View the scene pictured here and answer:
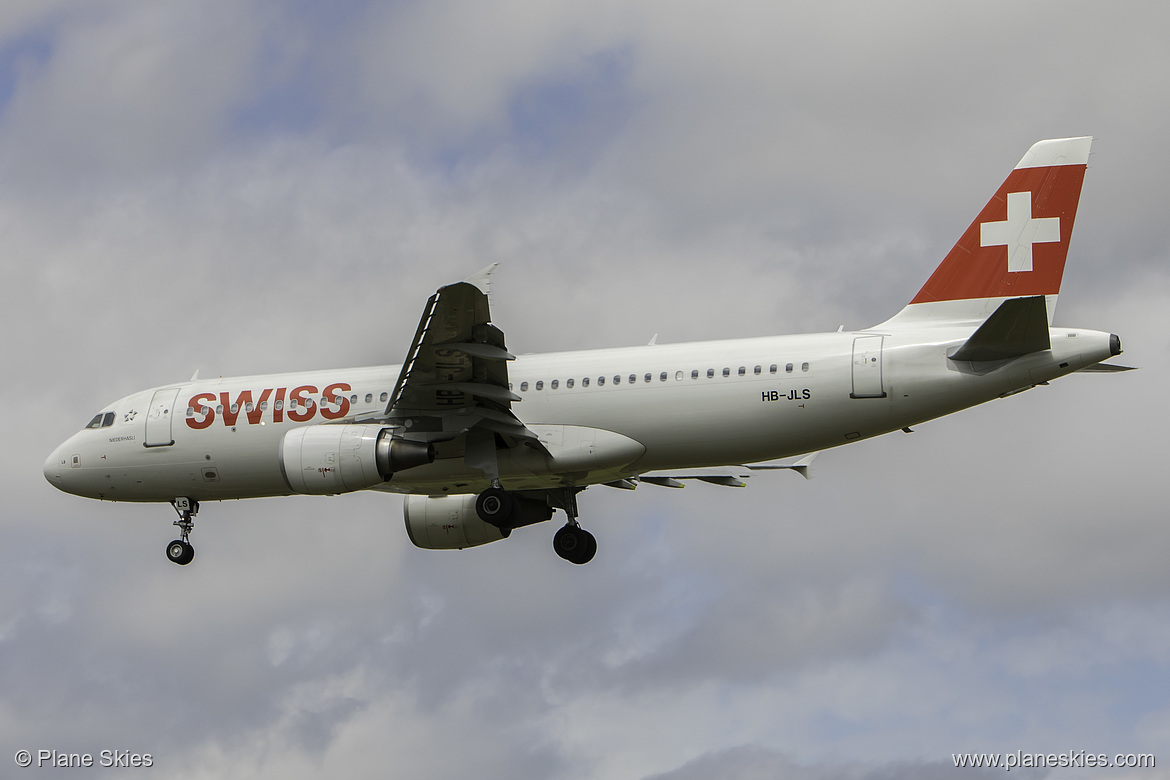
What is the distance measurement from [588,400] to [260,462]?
7259 millimetres

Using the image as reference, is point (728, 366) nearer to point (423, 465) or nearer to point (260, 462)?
point (423, 465)

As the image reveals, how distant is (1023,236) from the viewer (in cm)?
2686

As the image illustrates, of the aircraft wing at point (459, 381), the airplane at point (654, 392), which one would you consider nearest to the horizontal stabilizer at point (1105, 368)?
the airplane at point (654, 392)

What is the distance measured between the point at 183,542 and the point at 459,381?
8.68 metres

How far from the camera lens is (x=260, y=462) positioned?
29484 millimetres

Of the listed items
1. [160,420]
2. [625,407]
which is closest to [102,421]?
[160,420]

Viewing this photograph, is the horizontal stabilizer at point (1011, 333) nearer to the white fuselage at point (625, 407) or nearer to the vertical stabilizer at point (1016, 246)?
the white fuselage at point (625, 407)

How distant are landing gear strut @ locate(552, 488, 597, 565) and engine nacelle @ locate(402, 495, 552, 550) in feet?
4.57

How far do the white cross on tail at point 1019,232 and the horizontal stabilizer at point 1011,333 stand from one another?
256 cm

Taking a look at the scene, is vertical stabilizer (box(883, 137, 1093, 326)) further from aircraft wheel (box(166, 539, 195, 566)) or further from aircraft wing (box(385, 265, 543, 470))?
aircraft wheel (box(166, 539, 195, 566))

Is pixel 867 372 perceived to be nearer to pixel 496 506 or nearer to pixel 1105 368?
pixel 1105 368

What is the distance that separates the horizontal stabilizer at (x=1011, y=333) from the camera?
24.1 meters

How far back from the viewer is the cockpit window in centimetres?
3126

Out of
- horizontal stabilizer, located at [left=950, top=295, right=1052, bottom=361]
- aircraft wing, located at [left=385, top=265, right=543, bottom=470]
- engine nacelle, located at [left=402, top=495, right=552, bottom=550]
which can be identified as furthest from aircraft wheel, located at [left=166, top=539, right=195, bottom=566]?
horizontal stabilizer, located at [left=950, top=295, right=1052, bottom=361]
